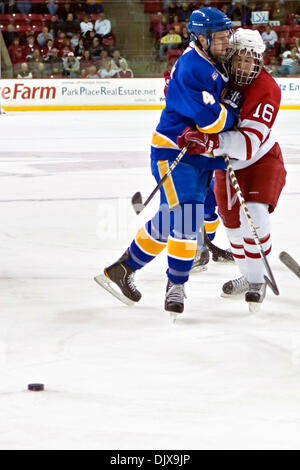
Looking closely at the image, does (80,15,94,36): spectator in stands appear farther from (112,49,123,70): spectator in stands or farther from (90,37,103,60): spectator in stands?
(112,49,123,70): spectator in stands

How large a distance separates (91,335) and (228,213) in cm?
84

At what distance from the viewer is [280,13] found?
18.5 meters

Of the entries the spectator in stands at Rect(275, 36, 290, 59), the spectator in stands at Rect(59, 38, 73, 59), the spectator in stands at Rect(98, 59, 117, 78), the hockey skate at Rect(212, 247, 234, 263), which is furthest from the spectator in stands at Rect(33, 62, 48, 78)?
the hockey skate at Rect(212, 247, 234, 263)

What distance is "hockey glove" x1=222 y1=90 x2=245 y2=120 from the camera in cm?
330

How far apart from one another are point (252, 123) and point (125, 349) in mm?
962

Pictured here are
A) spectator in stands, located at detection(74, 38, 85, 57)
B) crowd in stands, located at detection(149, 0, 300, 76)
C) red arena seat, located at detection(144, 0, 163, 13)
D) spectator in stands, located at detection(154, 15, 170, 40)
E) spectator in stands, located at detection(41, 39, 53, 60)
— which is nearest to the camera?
spectator in stands, located at detection(41, 39, 53, 60)

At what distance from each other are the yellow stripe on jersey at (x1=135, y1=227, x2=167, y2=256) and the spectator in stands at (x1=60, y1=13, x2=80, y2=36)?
48.1ft

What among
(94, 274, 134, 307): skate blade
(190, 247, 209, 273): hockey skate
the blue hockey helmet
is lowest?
(190, 247, 209, 273): hockey skate

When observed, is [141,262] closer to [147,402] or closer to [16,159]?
[147,402]

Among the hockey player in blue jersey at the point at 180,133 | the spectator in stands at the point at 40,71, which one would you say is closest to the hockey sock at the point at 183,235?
the hockey player in blue jersey at the point at 180,133

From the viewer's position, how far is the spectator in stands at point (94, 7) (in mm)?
18109

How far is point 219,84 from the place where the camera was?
3.24m

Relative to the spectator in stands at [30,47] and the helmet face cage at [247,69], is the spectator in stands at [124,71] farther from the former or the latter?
the helmet face cage at [247,69]

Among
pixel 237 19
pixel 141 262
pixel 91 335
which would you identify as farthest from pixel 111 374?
pixel 237 19
